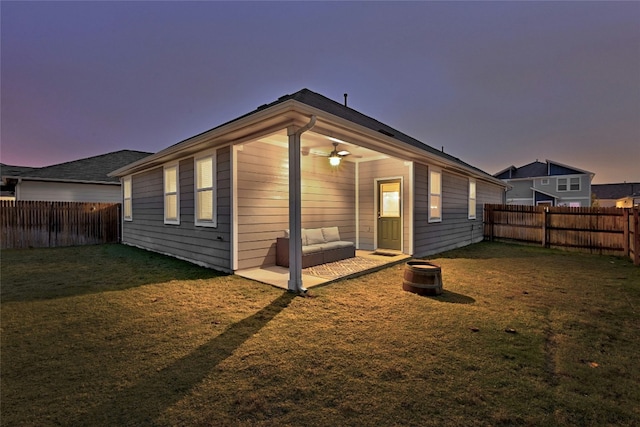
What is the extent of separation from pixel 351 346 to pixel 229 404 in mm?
1259

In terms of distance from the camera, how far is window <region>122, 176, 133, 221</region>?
10.5m

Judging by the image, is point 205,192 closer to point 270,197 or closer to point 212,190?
point 212,190

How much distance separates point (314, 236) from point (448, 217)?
5199mm

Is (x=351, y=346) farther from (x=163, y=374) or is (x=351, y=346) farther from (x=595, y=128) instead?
(x=595, y=128)

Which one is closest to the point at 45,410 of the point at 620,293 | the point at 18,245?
the point at 620,293

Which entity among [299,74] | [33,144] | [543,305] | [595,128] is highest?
[299,74]

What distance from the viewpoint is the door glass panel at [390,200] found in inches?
320

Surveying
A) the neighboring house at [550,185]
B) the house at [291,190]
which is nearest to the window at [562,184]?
the neighboring house at [550,185]

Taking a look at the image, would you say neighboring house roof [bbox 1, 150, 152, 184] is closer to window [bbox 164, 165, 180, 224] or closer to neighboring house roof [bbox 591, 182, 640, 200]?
window [bbox 164, 165, 180, 224]

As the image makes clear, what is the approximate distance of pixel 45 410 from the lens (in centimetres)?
176

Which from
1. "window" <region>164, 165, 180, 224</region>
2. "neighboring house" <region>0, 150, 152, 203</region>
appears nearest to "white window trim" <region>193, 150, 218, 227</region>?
"window" <region>164, 165, 180, 224</region>

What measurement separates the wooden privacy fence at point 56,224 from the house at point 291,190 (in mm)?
1205

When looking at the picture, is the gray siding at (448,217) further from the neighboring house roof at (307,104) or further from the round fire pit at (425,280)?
the round fire pit at (425,280)

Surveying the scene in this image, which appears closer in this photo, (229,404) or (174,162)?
(229,404)
